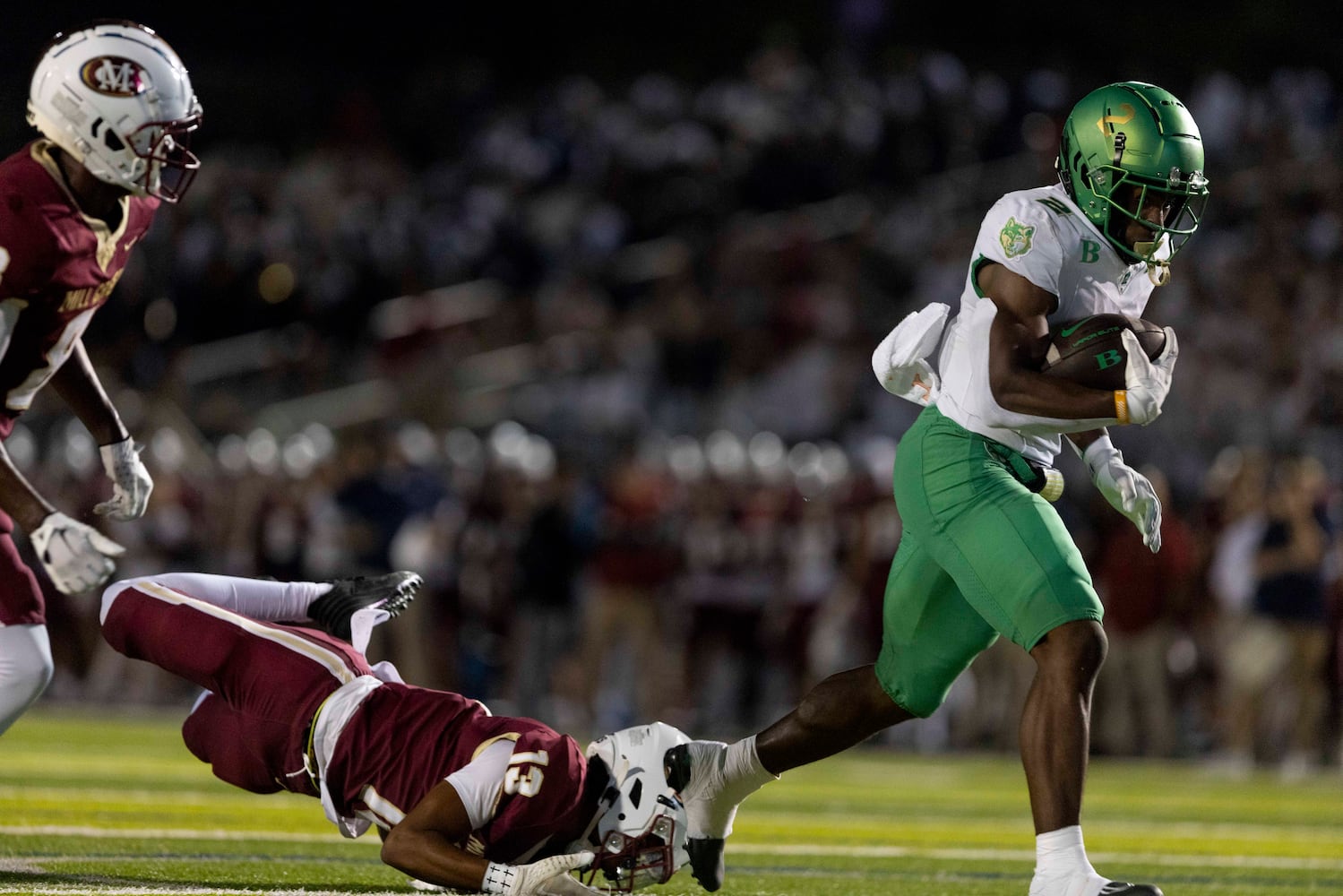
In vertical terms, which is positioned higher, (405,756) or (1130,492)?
(1130,492)

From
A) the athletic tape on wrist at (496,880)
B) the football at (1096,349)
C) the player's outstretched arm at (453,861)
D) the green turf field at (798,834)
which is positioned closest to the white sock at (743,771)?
the green turf field at (798,834)

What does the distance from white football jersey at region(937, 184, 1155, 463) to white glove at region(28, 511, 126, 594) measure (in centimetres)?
187

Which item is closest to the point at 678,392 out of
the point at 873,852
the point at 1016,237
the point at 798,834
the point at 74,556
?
the point at 798,834

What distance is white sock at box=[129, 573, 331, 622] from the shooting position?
445 cm

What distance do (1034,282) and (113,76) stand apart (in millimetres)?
2043

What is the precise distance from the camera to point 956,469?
4141 mm

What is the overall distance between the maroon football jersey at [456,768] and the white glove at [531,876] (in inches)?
6.7

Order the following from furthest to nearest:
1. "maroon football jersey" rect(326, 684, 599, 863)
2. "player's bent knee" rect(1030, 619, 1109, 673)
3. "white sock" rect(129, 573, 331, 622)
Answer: "white sock" rect(129, 573, 331, 622) → "maroon football jersey" rect(326, 684, 599, 863) → "player's bent knee" rect(1030, 619, 1109, 673)

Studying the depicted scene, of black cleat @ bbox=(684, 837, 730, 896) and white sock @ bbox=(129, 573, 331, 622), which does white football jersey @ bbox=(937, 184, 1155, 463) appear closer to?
black cleat @ bbox=(684, 837, 730, 896)

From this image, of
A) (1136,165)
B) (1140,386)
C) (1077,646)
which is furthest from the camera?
(1136,165)

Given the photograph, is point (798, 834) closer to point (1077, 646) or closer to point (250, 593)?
point (250, 593)

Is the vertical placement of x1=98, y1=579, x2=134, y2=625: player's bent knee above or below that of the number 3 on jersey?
above

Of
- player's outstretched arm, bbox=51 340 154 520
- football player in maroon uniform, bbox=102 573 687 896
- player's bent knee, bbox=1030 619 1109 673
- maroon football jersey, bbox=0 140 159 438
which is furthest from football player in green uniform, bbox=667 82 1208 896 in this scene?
maroon football jersey, bbox=0 140 159 438

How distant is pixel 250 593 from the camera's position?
179 inches
